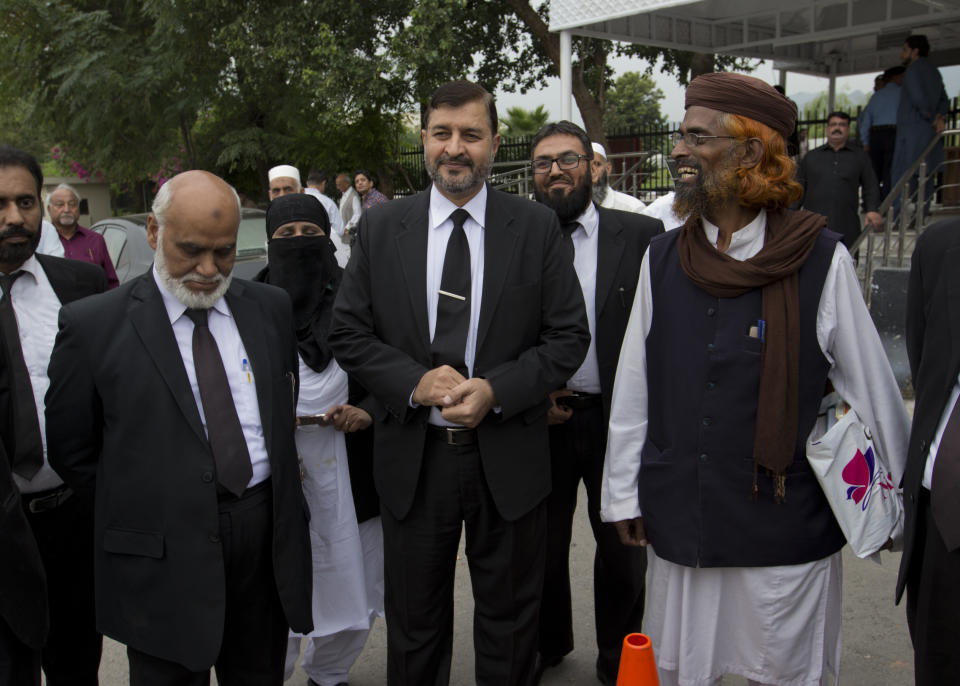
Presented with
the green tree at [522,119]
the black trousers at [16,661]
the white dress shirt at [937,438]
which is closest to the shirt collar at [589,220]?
the white dress shirt at [937,438]

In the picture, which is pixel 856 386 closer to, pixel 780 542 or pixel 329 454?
pixel 780 542

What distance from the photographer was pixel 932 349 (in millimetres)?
2285

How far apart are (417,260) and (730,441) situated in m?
1.21

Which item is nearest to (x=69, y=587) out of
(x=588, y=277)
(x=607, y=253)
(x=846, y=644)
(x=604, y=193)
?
(x=588, y=277)

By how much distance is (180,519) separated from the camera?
7.64ft

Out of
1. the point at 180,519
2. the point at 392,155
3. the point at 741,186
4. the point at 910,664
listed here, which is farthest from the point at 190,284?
the point at 392,155

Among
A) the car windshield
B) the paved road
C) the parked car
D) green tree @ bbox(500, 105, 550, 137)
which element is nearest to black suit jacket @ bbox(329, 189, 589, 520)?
the paved road

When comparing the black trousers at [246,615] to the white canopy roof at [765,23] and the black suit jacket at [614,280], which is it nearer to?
the black suit jacket at [614,280]

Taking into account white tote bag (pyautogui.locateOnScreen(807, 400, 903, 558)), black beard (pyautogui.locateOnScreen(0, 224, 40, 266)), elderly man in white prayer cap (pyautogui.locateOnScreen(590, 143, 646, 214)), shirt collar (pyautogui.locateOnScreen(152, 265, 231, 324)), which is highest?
elderly man in white prayer cap (pyautogui.locateOnScreen(590, 143, 646, 214))

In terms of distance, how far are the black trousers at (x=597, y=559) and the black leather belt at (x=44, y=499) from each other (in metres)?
1.87

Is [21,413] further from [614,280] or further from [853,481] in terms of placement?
[853,481]

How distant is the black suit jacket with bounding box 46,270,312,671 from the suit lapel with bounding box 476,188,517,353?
993mm

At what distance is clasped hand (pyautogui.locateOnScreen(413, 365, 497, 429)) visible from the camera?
8.47 feet

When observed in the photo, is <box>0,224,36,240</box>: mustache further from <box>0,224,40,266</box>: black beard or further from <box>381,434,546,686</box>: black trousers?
<box>381,434,546,686</box>: black trousers
